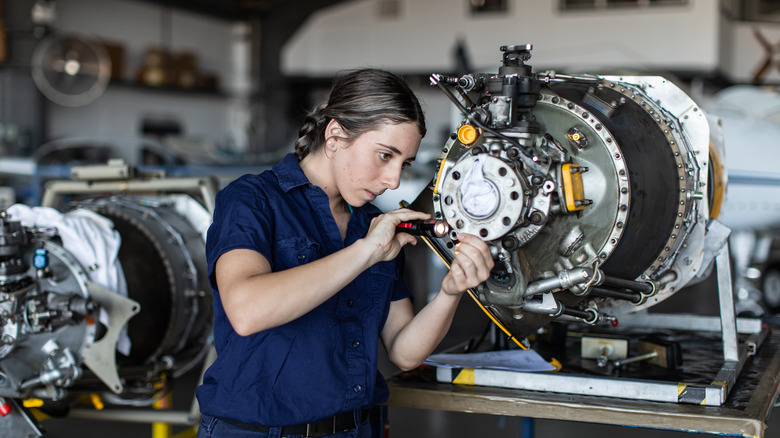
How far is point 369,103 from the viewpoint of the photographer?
4.79 ft

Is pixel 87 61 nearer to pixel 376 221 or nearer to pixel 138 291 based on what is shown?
pixel 138 291

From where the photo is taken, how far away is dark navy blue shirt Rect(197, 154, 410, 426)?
4.63ft

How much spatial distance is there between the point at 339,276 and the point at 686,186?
3.03ft

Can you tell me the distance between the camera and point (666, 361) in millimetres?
1858

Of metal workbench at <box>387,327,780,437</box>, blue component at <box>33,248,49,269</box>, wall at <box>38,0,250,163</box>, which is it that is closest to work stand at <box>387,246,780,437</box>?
metal workbench at <box>387,327,780,437</box>

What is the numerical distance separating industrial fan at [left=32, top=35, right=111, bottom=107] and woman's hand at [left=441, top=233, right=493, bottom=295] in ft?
34.4

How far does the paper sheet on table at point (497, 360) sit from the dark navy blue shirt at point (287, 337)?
0.38m

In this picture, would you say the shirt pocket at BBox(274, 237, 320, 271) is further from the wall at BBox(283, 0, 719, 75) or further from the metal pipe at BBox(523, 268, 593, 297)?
the wall at BBox(283, 0, 719, 75)

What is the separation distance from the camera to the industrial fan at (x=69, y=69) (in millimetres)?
10297

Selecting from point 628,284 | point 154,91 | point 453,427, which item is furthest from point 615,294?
point 154,91

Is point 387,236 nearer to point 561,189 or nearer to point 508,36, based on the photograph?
point 561,189

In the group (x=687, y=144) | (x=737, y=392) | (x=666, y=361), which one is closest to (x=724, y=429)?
(x=737, y=392)

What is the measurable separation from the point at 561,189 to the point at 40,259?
1438 millimetres

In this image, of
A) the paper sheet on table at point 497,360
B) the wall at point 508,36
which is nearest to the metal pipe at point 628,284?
the paper sheet on table at point 497,360
